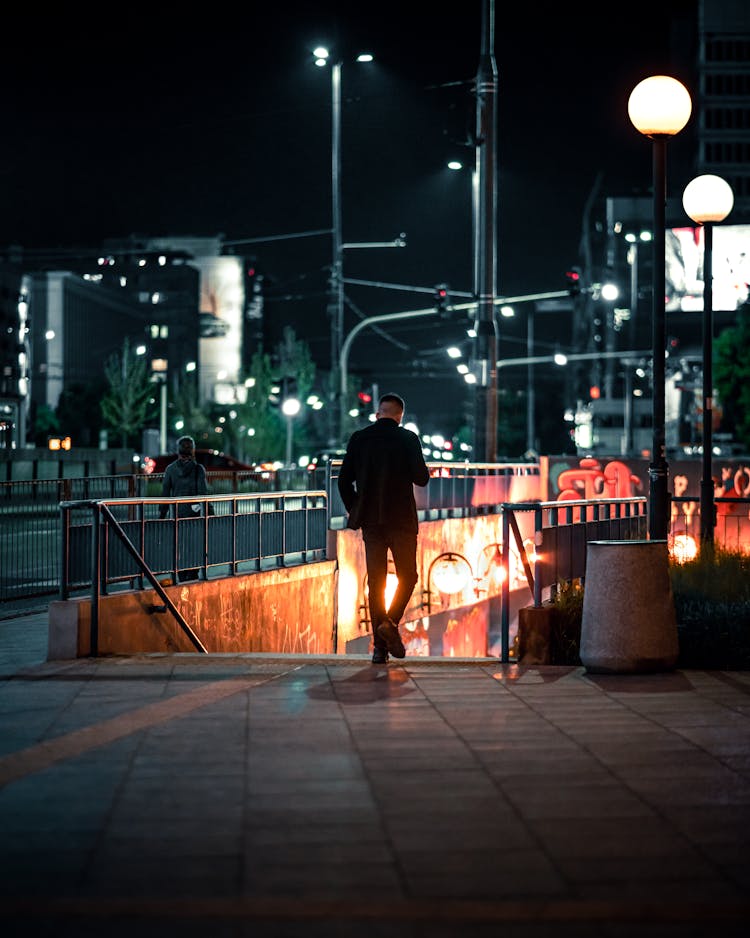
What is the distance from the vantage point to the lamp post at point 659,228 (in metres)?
12.0

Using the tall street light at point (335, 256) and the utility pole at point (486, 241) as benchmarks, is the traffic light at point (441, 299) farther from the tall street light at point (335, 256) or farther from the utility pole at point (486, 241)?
the utility pole at point (486, 241)

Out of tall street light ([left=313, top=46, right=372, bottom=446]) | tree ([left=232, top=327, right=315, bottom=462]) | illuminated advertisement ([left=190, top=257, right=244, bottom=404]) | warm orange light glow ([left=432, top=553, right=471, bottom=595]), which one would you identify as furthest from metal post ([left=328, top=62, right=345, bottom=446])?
illuminated advertisement ([left=190, top=257, right=244, bottom=404])

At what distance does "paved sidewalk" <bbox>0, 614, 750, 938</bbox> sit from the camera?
13.5 ft

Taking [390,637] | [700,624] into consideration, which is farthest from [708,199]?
[390,637]

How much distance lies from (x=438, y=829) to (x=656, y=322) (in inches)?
303

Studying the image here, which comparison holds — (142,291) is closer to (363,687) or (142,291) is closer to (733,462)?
(733,462)

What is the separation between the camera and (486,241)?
2522 cm

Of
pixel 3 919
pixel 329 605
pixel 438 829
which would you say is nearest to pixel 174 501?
pixel 329 605

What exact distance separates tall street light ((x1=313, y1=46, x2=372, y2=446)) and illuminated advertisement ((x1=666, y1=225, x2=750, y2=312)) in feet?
128

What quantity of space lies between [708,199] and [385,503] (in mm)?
9038

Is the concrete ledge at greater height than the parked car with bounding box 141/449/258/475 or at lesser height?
lesser

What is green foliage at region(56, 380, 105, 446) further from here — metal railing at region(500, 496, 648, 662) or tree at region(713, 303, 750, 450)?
metal railing at region(500, 496, 648, 662)

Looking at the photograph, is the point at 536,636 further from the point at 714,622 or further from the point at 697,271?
the point at 697,271

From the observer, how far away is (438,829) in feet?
16.7
